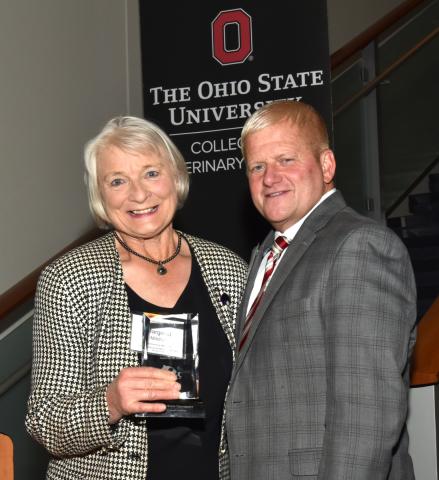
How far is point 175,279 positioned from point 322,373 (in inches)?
27.5

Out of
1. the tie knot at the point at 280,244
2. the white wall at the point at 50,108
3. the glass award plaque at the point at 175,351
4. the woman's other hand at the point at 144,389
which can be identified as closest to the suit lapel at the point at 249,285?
the tie knot at the point at 280,244

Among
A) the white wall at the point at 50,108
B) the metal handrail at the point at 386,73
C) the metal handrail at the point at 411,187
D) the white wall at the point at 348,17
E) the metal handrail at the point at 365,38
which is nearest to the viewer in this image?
the white wall at the point at 50,108

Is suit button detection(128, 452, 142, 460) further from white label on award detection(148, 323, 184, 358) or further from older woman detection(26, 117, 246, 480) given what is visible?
white label on award detection(148, 323, 184, 358)

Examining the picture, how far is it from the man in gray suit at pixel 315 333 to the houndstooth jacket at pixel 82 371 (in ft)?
1.05

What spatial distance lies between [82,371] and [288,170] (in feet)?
2.62

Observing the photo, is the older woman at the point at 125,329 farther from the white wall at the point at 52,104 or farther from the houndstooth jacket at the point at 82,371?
the white wall at the point at 52,104

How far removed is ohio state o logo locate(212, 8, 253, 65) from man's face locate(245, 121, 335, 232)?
1739 mm

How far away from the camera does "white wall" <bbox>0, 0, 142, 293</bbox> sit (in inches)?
199

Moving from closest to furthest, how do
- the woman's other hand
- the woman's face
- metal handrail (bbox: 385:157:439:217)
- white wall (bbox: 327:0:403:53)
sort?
the woman's other hand < the woman's face < metal handrail (bbox: 385:157:439:217) < white wall (bbox: 327:0:403:53)

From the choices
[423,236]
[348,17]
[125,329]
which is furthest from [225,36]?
[348,17]

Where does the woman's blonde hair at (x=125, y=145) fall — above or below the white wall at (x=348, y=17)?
below

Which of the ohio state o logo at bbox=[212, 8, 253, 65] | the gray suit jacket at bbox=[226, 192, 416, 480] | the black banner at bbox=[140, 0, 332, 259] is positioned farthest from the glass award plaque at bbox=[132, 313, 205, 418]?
the ohio state o logo at bbox=[212, 8, 253, 65]

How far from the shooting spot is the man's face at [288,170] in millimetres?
2453

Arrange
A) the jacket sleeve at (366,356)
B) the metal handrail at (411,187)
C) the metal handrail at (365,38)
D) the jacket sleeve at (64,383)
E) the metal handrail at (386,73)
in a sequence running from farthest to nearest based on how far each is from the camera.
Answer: the metal handrail at (411,187) → the metal handrail at (386,73) → the metal handrail at (365,38) → the jacket sleeve at (64,383) → the jacket sleeve at (366,356)
